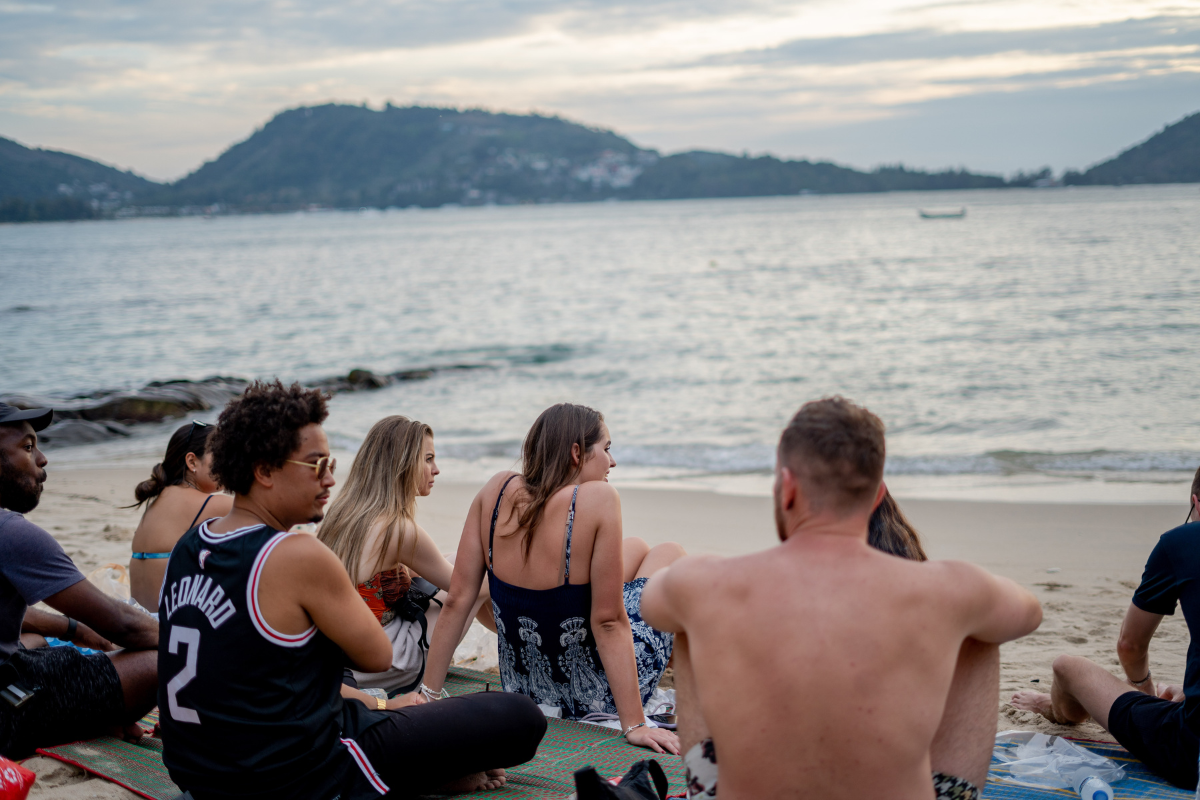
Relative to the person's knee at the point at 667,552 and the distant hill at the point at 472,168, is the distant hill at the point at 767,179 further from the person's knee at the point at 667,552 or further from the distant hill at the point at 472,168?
the person's knee at the point at 667,552

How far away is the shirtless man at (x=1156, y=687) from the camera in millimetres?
2914

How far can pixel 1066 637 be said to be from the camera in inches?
202

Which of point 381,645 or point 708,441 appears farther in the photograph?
point 708,441

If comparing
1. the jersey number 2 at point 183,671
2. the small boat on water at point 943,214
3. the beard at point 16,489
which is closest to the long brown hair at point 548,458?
the jersey number 2 at point 183,671

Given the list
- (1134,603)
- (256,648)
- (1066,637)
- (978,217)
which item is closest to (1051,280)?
(1066,637)

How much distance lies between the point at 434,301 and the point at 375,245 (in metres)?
49.4

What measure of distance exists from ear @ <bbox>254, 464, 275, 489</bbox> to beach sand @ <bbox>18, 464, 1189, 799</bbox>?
10.5ft

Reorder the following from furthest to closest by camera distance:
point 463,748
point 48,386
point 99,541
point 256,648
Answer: point 48,386 < point 99,541 < point 463,748 < point 256,648

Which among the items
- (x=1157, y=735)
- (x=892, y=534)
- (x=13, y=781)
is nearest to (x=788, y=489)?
(x=892, y=534)

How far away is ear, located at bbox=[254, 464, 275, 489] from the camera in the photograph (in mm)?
2336

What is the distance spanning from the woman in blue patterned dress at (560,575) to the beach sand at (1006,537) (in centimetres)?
175

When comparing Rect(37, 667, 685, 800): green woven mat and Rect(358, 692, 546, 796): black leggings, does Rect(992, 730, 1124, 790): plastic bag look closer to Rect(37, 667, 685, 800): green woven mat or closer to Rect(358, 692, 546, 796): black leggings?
Rect(37, 667, 685, 800): green woven mat

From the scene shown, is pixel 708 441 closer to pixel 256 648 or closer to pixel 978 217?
pixel 256 648

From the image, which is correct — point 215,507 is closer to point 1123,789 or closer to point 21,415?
point 21,415
